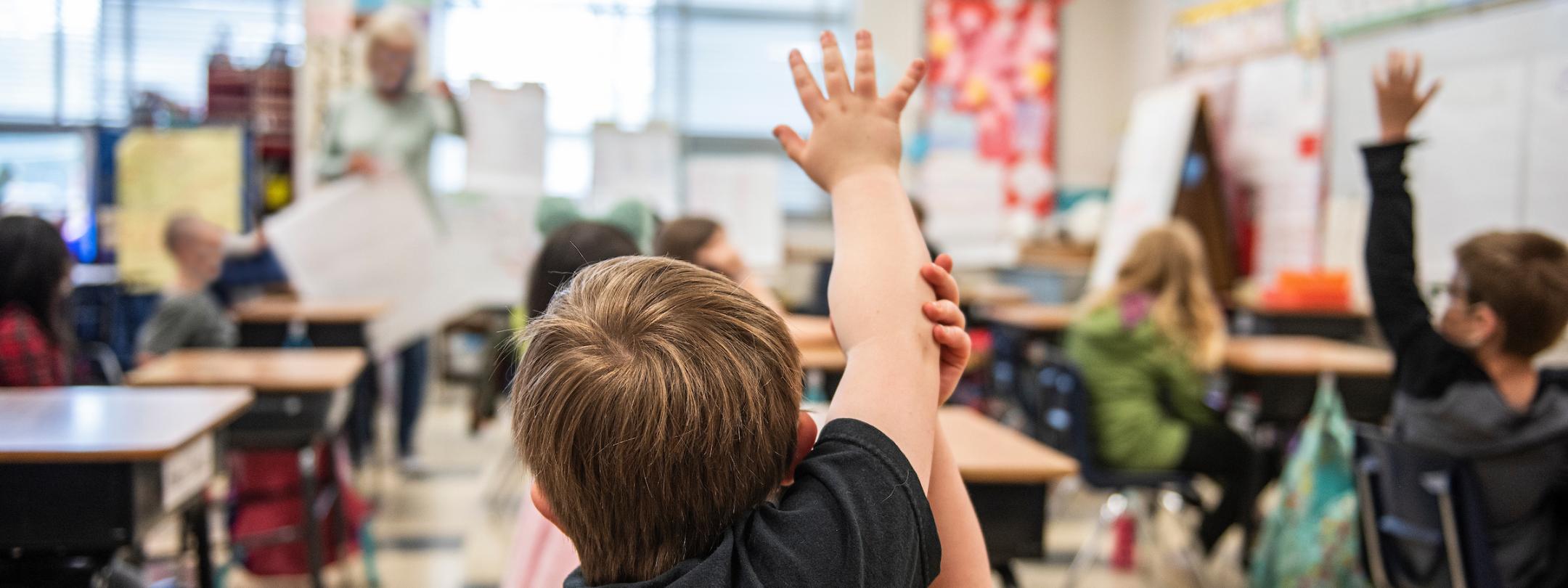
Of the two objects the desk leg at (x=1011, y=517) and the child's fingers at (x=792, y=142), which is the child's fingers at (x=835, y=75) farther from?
the desk leg at (x=1011, y=517)

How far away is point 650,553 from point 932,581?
0.66 ft

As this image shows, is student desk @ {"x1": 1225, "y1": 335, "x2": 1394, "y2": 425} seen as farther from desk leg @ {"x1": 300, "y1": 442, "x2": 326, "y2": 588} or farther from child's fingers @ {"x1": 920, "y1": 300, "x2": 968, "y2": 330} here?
child's fingers @ {"x1": 920, "y1": 300, "x2": 968, "y2": 330}

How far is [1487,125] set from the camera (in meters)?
4.48

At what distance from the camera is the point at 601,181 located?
582 cm

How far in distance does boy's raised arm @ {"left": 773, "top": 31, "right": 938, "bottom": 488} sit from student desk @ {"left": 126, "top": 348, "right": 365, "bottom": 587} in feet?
7.38

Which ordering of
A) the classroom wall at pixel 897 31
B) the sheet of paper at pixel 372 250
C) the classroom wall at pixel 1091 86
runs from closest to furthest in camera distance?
the sheet of paper at pixel 372 250
the classroom wall at pixel 897 31
the classroom wall at pixel 1091 86

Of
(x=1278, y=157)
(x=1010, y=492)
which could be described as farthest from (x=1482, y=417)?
(x=1278, y=157)

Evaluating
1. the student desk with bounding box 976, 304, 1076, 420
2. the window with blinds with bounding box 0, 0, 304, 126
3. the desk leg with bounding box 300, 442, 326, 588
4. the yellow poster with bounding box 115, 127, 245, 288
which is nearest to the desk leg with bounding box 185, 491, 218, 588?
the desk leg with bounding box 300, 442, 326, 588

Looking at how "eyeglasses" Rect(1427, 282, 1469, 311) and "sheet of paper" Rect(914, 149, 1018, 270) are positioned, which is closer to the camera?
"eyeglasses" Rect(1427, 282, 1469, 311)

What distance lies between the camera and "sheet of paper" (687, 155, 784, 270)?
6.59 meters

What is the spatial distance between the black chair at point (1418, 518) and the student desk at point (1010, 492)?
2.14 ft

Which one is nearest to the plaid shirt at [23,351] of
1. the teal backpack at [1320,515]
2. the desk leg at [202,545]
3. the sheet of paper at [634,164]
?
the desk leg at [202,545]

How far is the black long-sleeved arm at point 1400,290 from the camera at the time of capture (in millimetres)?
1884

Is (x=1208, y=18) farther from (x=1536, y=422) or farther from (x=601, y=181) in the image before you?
(x=1536, y=422)
